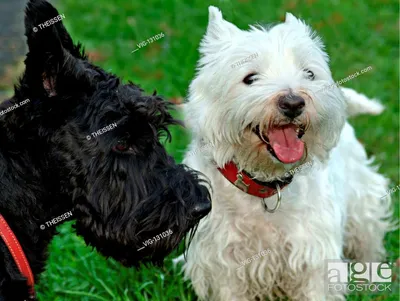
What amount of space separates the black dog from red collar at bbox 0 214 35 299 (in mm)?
18

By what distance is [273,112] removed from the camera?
3379 mm

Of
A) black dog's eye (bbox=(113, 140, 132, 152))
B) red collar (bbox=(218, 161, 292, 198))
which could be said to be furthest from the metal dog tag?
black dog's eye (bbox=(113, 140, 132, 152))

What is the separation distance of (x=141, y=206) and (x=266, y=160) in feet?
2.26

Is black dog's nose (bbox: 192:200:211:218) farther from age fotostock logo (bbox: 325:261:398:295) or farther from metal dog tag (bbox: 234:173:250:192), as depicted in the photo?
age fotostock logo (bbox: 325:261:398:295)

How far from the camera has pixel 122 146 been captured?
313 centimetres

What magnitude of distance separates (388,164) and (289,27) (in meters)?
2.50

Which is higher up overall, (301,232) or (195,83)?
(195,83)

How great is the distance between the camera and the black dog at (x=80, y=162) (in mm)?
2977

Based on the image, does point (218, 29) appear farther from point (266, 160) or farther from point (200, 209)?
point (200, 209)

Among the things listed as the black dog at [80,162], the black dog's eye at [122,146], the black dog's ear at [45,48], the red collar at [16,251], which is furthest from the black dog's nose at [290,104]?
the red collar at [16,251]

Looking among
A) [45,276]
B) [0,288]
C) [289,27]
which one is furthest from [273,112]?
[45,276]

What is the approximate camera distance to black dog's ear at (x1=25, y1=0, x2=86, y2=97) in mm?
2812

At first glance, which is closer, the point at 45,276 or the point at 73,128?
the point at 73,128

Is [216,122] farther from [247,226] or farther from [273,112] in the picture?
[247,226]
